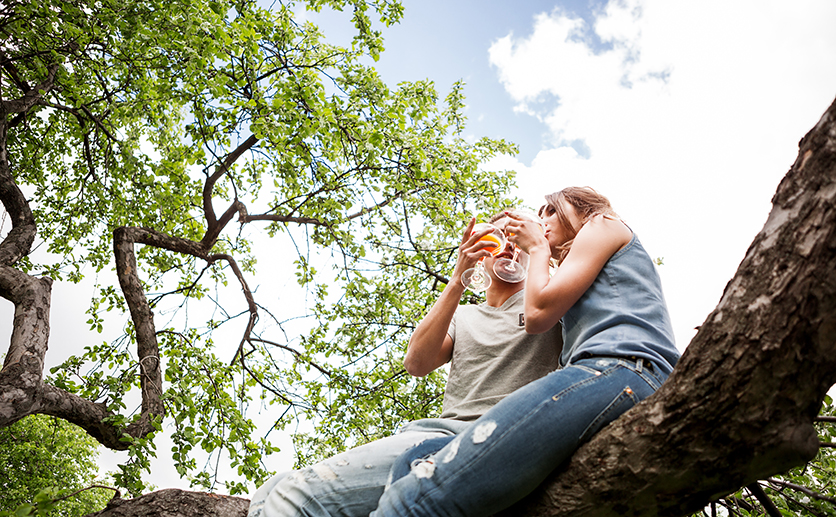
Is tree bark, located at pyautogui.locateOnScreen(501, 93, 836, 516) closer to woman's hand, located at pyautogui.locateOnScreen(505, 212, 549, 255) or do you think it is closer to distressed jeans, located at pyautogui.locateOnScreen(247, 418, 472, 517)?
distressed jeans, located at pyautogui.locateOnScreen(247, 418, 472, 517)

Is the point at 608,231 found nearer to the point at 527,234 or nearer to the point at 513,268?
the point at 527,234

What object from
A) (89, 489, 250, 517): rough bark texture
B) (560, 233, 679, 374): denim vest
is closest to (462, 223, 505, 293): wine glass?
(560, 233, 679, 374): denim vest

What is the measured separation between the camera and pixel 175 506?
2305 millimetres

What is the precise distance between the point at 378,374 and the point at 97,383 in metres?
2.96

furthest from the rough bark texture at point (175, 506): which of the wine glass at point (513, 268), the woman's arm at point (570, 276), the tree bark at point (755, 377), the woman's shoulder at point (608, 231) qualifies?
the woman's shoulder at point (608, 231)

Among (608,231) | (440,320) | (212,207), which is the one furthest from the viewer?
(212,207)

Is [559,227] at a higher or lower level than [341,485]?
higher

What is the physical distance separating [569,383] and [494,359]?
638 millimetres

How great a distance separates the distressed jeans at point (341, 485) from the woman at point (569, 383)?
9.4 inches

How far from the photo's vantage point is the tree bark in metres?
0.94

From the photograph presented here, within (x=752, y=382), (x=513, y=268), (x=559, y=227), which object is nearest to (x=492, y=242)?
(x=513, y=268)

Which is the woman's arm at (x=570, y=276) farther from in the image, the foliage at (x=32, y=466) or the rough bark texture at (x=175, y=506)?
the foliage at (x=32, y=466)

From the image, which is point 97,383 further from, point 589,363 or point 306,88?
point 589,363

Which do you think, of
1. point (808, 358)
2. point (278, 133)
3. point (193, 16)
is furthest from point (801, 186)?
point (193, 16)
